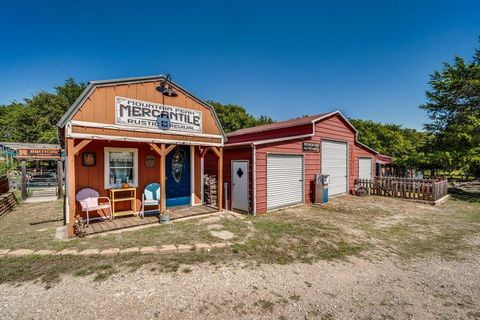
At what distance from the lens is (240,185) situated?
9.01 m

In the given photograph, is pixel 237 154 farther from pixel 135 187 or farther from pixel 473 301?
pixel 473 301

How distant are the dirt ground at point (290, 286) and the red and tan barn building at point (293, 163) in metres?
3.03

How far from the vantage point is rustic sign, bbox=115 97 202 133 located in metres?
6.55

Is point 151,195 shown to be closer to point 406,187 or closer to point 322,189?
point 322,189

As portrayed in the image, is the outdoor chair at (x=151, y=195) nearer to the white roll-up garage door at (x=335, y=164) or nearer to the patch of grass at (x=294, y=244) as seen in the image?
the patch of grass at (x=294, y=244)

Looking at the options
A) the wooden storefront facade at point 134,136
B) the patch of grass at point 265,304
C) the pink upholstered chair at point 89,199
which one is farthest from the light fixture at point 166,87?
the patch of grass at point 265,304

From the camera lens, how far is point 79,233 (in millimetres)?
5711

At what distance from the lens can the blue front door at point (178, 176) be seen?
29.1ft

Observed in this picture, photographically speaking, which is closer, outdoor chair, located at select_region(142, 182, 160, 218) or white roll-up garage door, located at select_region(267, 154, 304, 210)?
outdoor chair, located at select_region(142, 182, 160, 218)

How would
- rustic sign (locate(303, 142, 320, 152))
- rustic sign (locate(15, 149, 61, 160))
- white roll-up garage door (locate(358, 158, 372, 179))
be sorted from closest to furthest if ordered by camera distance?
rustic sign (locate(303, 142, 320, 152))
rustic sign (locate(15, 149, 61, 160))
white roll-up garage door (locate(358, 158, 372, 179))

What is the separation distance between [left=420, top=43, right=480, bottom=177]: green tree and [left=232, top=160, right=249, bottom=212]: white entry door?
12.3 m

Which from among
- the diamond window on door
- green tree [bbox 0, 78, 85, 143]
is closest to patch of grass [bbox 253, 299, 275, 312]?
the diamond window on door

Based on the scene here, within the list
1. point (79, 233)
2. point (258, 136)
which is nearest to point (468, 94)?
point (258, 136)

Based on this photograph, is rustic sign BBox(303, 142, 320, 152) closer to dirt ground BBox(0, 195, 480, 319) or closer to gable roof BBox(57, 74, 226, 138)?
dirt ground BBox(0, 195, 480, 319)
